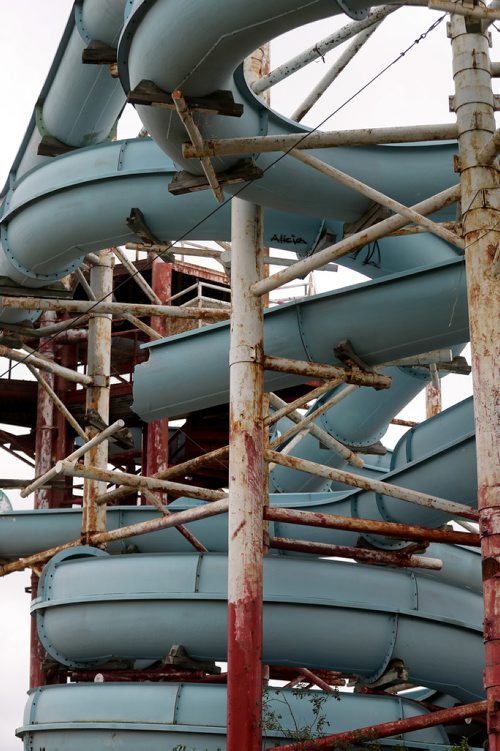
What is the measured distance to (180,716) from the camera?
1340 centimetres

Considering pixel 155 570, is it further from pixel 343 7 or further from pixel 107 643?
pixel 343 7

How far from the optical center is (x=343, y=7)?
356 inches

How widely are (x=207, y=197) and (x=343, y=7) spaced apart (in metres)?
5.21

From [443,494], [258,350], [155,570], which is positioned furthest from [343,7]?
[155,570]

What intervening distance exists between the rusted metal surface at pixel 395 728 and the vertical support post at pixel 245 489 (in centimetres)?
69

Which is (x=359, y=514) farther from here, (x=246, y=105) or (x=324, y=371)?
(x=246, y=105)

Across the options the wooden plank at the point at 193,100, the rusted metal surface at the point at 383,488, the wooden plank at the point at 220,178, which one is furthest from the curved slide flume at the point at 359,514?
the wooden plank at the point at 193,100

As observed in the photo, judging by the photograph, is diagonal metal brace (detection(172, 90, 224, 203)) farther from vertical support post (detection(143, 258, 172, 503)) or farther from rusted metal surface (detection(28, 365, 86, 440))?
vertical support post (detection(143, 258, 172, 503))

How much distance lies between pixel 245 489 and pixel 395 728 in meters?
2.69

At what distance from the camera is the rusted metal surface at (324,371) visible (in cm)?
1265

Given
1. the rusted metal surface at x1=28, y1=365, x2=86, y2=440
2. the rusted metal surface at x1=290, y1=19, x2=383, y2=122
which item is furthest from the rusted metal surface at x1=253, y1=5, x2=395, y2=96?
the rusted metal surface at x1=28, y1=365, x2=86, y2=440

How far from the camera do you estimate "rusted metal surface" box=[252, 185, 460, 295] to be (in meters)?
10.6

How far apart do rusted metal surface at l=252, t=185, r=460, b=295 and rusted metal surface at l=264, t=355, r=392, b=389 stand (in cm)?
69

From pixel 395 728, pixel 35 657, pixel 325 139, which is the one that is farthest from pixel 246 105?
pixel 35 657
